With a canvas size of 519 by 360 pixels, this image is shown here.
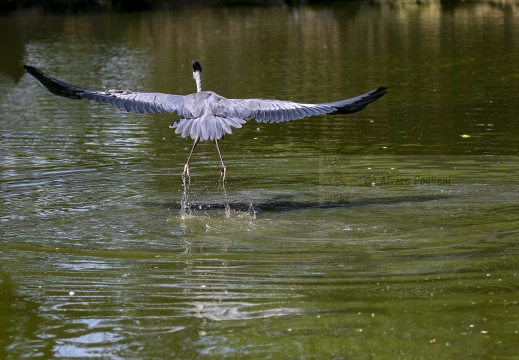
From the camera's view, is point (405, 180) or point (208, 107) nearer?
point (208, 107)

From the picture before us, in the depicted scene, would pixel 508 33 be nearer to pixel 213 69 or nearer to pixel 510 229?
pixel 213 69

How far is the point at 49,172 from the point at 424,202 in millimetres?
5076

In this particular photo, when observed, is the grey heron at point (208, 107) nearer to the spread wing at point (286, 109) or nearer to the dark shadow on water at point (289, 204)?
the spread wing at point (286, 109)

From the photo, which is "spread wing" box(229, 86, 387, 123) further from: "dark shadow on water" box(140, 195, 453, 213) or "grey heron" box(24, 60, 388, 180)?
"dark shadow on water" box(140, 195, 453, 213)

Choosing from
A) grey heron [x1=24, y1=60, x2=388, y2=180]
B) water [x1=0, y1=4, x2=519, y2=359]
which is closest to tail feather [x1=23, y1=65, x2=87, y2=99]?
grey heron [x1=24, y1=60, x2=388, y2=180]

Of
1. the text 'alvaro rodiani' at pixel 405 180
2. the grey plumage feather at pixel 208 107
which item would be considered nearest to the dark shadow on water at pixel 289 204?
the text 'alvaro rodiani' at pixel 405 180

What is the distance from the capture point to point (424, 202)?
9.95m

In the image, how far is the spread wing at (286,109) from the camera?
948cm

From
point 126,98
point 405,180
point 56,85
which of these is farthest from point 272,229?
point 405,180

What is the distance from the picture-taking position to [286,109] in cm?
969

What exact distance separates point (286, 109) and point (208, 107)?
0.82 meters

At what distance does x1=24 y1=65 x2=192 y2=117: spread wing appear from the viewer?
9.55 m

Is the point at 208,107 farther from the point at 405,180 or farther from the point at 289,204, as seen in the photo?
the point at 405,180

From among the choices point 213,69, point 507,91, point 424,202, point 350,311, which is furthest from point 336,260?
point 213,69
